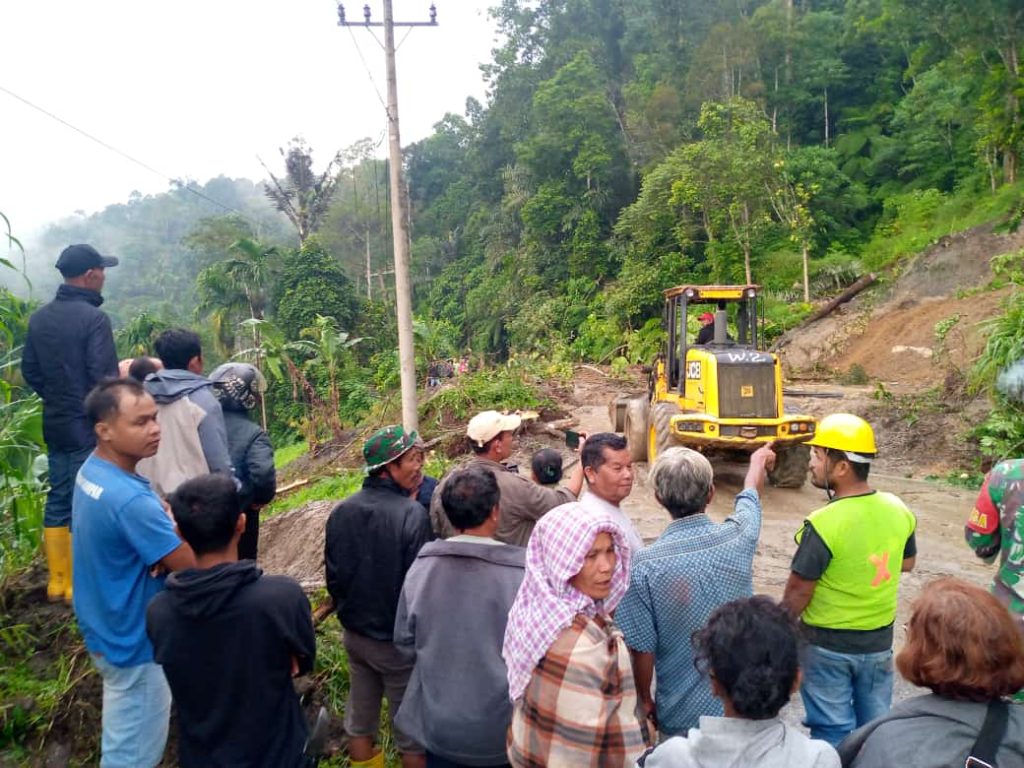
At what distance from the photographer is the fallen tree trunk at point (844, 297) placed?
21.9 m

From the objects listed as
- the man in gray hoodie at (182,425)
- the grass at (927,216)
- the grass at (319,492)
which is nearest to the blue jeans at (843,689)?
the man in gray hoodie at (182,425)

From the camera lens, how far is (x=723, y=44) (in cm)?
2986

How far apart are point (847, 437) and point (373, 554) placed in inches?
75.2

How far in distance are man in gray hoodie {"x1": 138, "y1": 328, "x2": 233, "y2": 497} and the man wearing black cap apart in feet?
1.36

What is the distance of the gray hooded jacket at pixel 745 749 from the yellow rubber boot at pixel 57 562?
3255mm

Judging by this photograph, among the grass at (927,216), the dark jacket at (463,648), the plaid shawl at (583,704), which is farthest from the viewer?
the grass at (927,216)

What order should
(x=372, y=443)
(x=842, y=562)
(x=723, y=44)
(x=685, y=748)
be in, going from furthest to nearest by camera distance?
(x=723, y=44) → (x=372, y=443) → (x=842, y=562) → (x=685, y=748)

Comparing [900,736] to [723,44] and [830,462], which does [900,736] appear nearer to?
[830,462]

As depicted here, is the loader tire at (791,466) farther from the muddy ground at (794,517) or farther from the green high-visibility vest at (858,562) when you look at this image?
the green high-visibility vest at (858,562)

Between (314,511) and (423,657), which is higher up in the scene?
(423,657)

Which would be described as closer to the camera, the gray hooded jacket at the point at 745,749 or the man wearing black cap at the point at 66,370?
the gray hooded jacket at the point at 745,749

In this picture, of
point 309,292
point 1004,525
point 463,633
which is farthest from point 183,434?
point 309,292

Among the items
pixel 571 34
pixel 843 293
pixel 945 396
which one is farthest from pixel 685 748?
pixel 571 34

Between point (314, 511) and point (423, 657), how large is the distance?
523 centimetres
